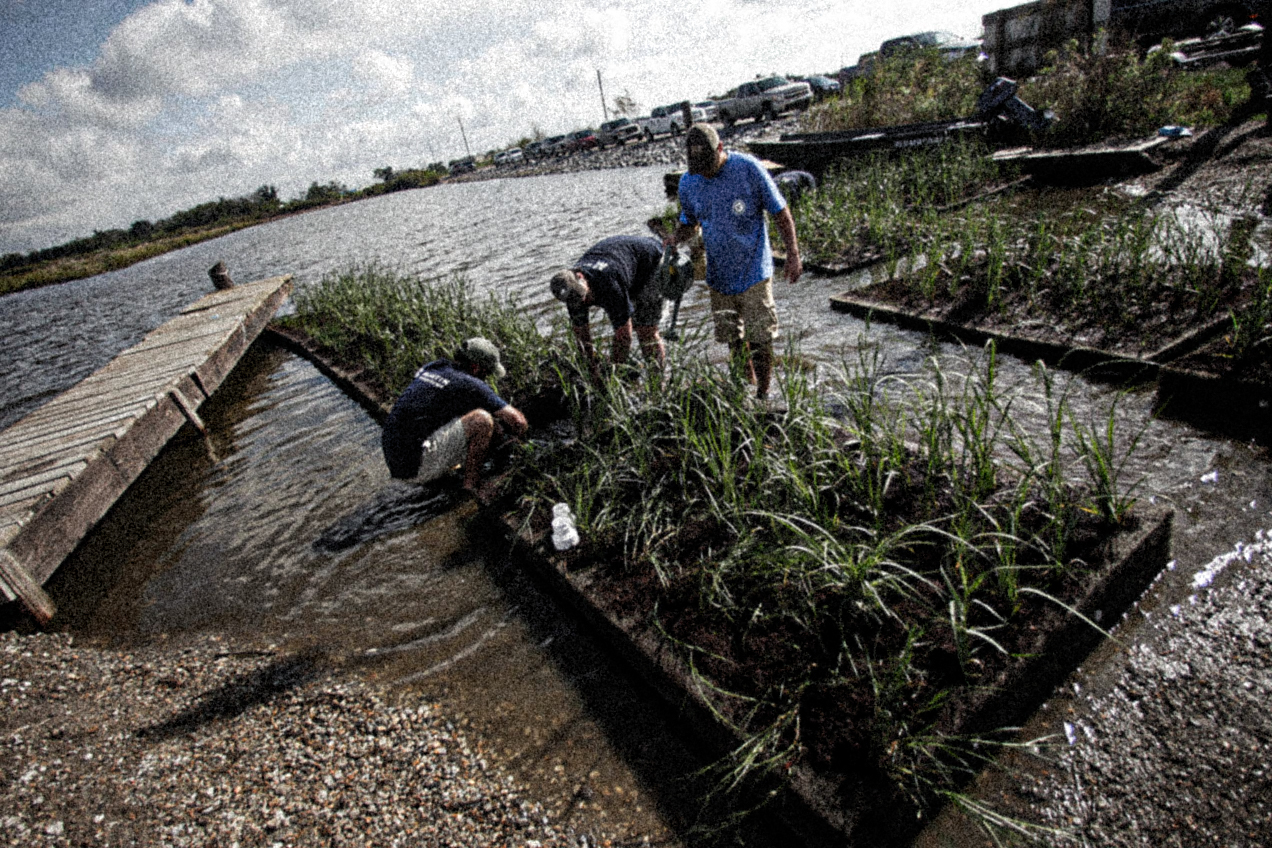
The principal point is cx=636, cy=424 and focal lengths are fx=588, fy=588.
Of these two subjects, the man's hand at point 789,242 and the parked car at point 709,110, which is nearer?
the man's hand at point 789,242

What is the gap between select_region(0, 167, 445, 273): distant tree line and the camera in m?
62.6

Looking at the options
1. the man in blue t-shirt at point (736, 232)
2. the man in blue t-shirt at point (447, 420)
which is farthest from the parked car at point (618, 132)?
the man in blue t-shirt at point (447, 420)

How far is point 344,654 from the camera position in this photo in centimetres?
333

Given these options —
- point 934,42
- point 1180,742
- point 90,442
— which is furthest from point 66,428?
point 934,42

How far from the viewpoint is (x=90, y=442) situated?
5.29 meters

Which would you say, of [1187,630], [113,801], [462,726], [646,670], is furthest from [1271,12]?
[113,801]

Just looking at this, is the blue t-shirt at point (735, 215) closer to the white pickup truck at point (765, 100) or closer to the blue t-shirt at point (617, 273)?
the blue t-shirt at point (617, 273)

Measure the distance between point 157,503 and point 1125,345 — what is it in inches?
329

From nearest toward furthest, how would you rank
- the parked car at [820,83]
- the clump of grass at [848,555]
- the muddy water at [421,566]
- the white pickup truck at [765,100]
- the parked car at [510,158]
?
the clump of grass at [848,555] < the muddy water at [421,566] < the white pickup truck at [765,100] < the parked car at [820,83] < the parked car at [510,158]

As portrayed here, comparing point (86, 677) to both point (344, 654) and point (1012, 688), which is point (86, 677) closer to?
point (344, 654)

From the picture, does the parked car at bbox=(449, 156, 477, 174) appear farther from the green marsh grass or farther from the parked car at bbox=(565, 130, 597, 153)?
the green marsh grass

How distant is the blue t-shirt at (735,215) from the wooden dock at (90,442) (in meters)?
5.12

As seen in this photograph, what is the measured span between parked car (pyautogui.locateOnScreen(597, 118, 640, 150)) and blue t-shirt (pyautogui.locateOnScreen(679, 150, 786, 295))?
38.8 m

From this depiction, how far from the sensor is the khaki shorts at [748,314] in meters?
4.23
